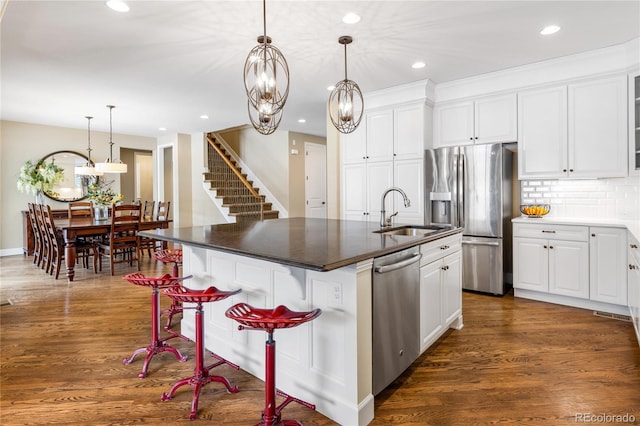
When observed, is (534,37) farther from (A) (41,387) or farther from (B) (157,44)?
(A) (41,387)

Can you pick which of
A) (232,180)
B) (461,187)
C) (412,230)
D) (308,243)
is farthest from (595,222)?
(232,180)

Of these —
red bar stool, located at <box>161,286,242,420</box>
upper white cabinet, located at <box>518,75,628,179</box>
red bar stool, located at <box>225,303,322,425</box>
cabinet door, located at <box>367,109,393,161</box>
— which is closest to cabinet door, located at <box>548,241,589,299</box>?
upper white cabinet, located at <box>518,75,628,179</box>

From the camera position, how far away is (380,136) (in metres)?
4.97

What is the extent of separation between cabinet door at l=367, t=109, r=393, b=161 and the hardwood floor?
233cm

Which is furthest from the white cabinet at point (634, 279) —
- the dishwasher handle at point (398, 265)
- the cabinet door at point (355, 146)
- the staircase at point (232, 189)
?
the staircase at point (232, 189)

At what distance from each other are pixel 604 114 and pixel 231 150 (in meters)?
7.75

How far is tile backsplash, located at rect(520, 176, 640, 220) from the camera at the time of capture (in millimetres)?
3725

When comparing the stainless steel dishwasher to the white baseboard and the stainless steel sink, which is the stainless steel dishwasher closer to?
the stainless steel sink

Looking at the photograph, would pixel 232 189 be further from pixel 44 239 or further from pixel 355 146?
pixel 355 146

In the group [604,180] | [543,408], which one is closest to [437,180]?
[604,180]

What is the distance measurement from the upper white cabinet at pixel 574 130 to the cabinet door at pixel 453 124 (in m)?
0.57

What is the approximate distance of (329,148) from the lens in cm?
557

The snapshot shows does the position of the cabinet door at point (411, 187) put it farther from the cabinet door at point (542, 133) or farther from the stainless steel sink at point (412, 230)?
the stainless steel sink at point (412, 230)

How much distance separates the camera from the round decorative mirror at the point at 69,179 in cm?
737
